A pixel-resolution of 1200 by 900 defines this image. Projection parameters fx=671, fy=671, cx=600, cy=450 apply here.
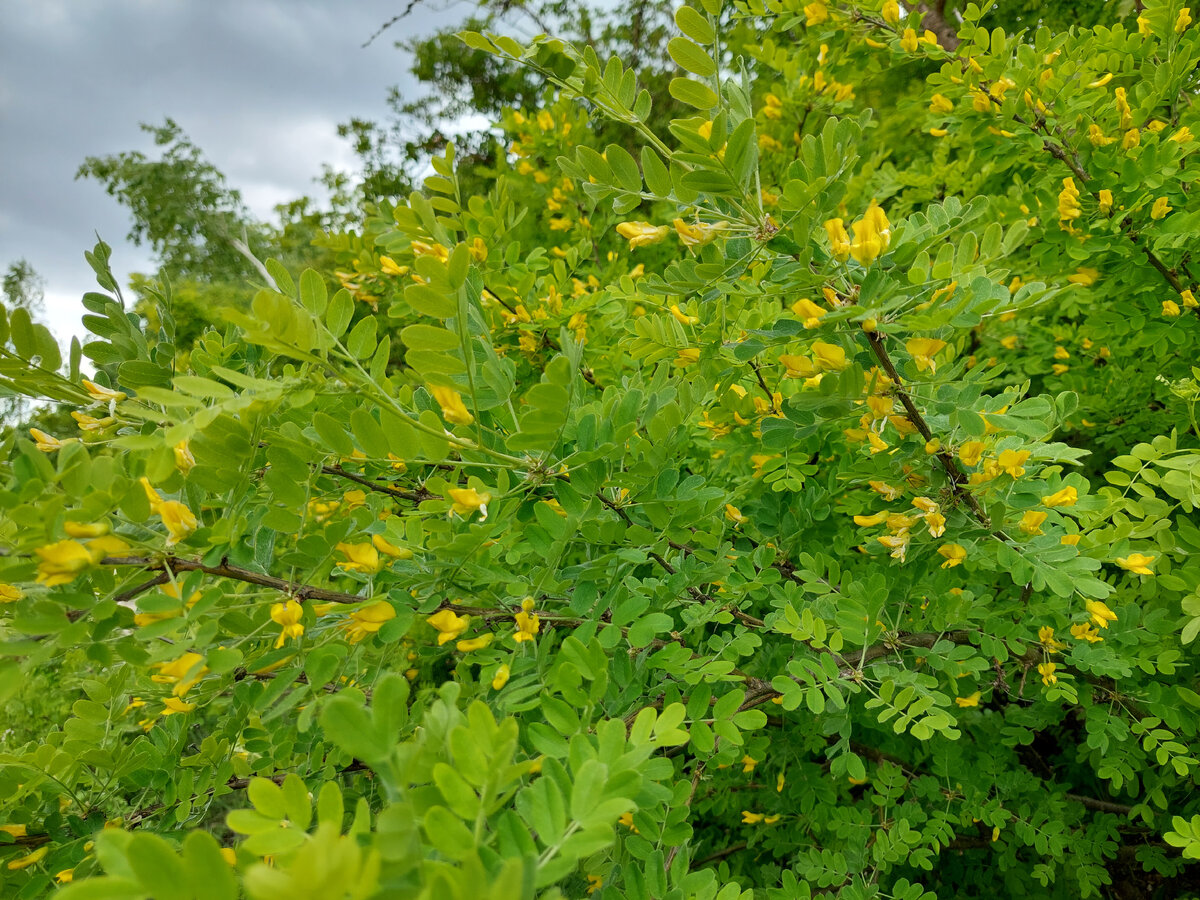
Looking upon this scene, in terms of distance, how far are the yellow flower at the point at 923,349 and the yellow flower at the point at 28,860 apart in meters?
1.60

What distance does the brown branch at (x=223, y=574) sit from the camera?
0.75 metres

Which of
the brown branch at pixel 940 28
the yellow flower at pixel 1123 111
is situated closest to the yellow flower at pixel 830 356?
the yellow flower at pixel 1123 111

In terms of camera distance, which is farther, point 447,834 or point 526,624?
point 526,624

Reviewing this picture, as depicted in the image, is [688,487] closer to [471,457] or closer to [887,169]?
[471,457]

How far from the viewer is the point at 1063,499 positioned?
1.09 metres

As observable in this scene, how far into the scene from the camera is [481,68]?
8.66 m

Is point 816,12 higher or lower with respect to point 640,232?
higher

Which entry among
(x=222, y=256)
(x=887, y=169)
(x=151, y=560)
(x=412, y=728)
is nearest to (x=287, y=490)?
(x=151, y=560)

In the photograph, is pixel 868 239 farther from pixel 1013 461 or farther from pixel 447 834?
pixel 447 834

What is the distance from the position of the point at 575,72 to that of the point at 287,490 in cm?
78

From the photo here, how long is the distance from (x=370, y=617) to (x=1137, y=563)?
125 centimetres

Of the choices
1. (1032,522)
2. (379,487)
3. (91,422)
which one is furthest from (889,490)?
(91,422)

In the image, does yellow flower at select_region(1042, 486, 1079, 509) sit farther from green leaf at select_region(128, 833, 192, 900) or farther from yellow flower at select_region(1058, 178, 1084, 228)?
green leaf at select_region(128, 833, 192, 900)

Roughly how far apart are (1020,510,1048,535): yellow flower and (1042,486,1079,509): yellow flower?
0.03 meters
